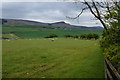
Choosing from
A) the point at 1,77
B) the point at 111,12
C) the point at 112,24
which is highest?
the point at 111,12

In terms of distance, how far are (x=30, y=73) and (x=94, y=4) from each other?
8.07 meters

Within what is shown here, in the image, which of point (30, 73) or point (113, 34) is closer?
point (113, 34)

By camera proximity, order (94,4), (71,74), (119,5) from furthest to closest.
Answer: (71,74) < (94,4) < (119,5)

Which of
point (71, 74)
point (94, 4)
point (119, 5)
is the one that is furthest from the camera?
point (71, 74)

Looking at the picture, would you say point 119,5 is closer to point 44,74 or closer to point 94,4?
→ point 94,4

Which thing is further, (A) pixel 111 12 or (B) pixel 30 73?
(B) pixel 30 73

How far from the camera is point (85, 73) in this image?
47.0 ft

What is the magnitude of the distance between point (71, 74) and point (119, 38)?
6.48 metres

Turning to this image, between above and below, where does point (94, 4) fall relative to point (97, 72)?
above

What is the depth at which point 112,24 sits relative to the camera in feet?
27.9

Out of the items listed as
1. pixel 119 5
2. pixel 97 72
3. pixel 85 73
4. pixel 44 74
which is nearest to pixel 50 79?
pixel 44 74

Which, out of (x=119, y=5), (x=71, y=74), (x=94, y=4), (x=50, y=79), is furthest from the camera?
(x=71, y=74)

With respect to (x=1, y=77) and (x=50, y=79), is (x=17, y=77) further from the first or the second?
(x=50, y=79)

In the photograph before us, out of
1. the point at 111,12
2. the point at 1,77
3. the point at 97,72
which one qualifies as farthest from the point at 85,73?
the point at 111,12
